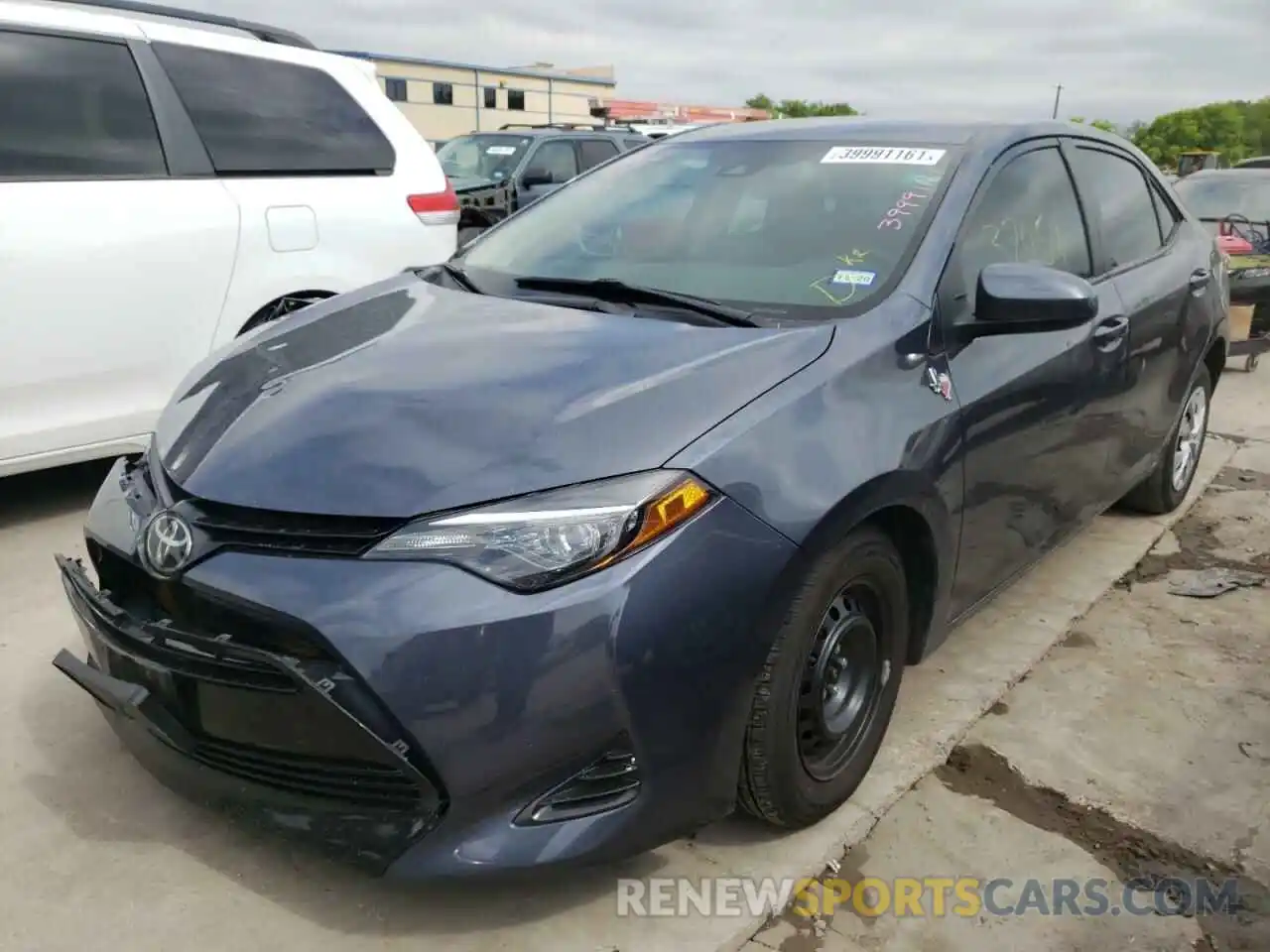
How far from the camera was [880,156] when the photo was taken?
3.19 m

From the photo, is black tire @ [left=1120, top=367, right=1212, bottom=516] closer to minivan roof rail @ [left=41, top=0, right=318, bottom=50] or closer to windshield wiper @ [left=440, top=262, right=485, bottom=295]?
windshield wiper @ [left=440, top=262, right=485, bottom=295]

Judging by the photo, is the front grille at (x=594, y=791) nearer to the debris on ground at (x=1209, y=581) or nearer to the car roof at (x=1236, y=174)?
the debris on ground at (x=1209, y=581)

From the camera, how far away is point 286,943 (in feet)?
7.11

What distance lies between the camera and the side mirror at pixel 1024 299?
2.77m

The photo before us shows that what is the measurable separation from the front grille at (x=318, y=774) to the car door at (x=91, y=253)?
2370 mm

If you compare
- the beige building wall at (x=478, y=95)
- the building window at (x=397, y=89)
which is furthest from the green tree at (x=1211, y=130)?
the building window at (x=397, y=89)

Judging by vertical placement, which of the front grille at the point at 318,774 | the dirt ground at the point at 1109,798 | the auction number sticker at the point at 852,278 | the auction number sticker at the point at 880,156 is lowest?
the dirt ground at the point at 1109,798

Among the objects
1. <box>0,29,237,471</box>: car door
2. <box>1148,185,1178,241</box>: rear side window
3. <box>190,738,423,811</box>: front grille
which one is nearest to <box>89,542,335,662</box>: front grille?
<box>190,738,423,811</box>: front grille

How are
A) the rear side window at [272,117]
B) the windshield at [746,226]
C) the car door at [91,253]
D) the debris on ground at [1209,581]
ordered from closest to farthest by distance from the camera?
the windshield at [746,226] → the car door at [91,253] → the debris on ground at [1209,581] → the rear side window at [272,117]

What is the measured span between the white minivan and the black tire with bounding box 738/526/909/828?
240 cm

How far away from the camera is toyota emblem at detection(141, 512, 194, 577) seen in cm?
212

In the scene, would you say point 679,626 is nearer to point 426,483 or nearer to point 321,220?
point 426,483

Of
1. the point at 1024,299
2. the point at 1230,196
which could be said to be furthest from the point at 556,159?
the point at 1024,299

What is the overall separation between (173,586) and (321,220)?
9.56 ft
